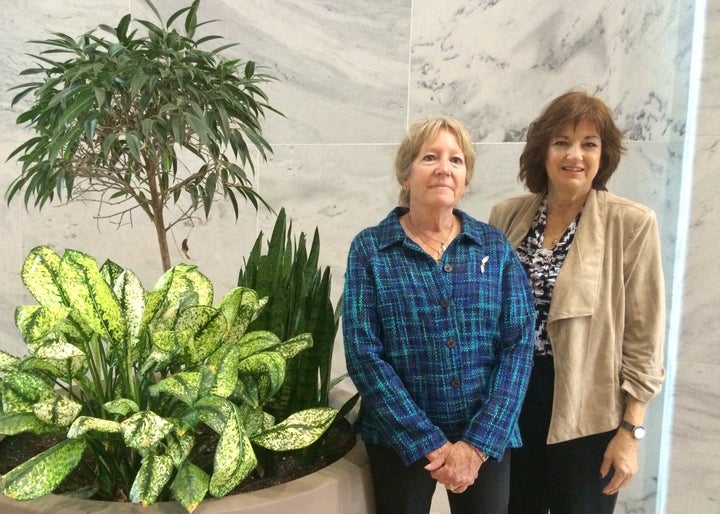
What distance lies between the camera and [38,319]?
105cm

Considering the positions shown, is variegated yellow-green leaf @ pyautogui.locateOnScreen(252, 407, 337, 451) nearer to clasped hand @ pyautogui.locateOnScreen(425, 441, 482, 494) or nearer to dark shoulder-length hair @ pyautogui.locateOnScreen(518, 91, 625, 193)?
clasped hand @ pyautogui.locateOnScreen(425, 441, 482, 494)

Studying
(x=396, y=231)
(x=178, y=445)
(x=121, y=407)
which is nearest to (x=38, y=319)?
(x=121, y=407)

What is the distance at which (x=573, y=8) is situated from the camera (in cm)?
201

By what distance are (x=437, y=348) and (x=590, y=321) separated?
0.38 metres

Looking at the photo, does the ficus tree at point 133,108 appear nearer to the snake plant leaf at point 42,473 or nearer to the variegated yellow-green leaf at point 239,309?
the variegated yellow-green leaf at point 239,309

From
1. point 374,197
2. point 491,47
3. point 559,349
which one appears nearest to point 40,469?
point 559,349

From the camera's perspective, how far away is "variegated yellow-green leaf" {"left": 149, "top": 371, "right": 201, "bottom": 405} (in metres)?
1.00

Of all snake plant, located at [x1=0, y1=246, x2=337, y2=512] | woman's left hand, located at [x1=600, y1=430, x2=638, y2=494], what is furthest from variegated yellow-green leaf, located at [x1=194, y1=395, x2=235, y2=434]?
woman's left hand, located at [x1=600, y1=430, x2=638, y2=494]

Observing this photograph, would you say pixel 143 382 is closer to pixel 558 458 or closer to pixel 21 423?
pixel 21 423

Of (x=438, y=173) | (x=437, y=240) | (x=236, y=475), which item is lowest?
(x=236, y=475)

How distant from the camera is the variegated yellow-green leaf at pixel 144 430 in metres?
0.94

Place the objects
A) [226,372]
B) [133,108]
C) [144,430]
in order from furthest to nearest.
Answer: [133,108] → [226,372] → [144,430]

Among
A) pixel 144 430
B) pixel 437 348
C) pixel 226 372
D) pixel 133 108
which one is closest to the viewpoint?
pixel 144 430

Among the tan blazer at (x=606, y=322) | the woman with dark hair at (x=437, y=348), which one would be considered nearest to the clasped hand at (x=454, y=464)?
the woman with dark hair at (x=437, y=348)
